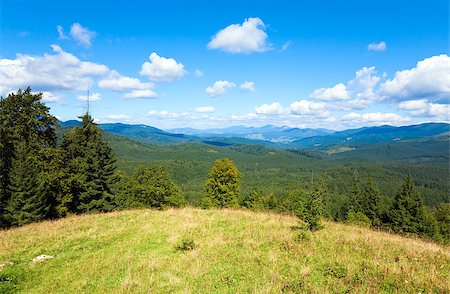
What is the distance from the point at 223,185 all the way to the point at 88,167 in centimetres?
1826

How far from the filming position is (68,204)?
3353cm

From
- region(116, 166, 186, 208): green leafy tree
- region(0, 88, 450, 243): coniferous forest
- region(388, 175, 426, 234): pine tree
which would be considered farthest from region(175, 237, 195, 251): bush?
region(388, 175, 426, 234): pine tree

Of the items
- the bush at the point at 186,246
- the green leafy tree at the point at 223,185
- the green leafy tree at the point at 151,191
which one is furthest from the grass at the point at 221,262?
the green leafy tree at the point at 151,191

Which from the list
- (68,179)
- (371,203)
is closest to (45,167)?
(68,179)

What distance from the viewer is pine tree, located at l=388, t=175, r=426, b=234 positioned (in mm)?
44906

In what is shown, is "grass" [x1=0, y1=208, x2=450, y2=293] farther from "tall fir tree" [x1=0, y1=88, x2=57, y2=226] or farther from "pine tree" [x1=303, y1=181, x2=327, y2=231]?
"tall fir tree" [x1=0, y1=88, x2=57, y2=226]

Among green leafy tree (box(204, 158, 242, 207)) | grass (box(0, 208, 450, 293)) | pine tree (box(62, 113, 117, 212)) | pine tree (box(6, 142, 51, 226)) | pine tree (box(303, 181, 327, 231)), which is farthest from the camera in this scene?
green leafy tree (box(204, 158, 242, 207))

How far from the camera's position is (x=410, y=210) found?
46.1 metres

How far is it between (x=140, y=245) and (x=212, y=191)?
2826 centimetres

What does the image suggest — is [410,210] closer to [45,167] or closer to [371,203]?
[371,203]

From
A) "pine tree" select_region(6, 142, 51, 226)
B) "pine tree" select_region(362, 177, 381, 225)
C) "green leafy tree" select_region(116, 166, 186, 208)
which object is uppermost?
"pine tree" select_region(6, 142, 51, 226)

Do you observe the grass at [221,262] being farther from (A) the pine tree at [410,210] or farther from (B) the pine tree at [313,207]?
(A) the pine tree at [410,210]

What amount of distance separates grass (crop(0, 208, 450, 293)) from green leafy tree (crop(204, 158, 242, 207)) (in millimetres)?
24470

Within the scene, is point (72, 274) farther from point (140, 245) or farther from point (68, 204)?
point (68, 204)
